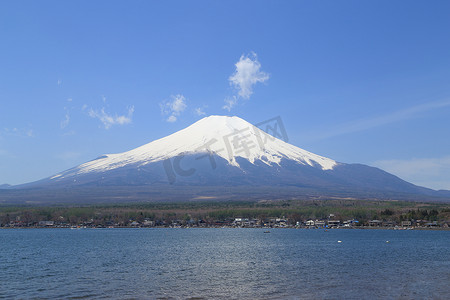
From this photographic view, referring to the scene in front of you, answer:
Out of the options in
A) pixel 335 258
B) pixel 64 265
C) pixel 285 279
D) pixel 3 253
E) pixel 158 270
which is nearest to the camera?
pixel 285 279

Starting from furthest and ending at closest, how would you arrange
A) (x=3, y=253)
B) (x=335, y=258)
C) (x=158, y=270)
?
(x=3, y=253)
(x=335, y=258)
(x=158, y=270)

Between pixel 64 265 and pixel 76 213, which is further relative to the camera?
pixel 76 213

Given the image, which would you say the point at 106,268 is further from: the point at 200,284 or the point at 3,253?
the point at 3,253

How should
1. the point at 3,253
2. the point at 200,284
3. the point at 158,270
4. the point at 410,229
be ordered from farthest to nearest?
the point at 410,229 → the point at 3,253 → the point at 158,270 → the point at 200,284

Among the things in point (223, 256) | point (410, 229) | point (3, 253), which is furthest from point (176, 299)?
point (410, 229)

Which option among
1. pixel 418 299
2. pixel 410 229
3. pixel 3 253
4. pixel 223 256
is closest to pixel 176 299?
pixel 418 299

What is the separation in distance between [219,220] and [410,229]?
178 feet

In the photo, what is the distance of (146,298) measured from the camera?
27438 mm

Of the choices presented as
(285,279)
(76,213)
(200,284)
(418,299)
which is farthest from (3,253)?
(76,213)

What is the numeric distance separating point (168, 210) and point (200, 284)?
12073cm

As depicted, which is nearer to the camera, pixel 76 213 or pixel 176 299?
pixel 176 299

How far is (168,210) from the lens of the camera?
5974 inches

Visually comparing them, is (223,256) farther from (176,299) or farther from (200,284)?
(176,299)

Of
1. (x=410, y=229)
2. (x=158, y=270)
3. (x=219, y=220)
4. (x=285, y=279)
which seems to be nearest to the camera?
(x=285, y=279)
